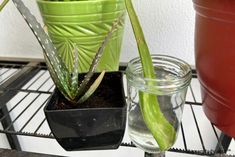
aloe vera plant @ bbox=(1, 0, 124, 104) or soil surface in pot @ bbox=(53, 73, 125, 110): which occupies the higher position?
aloe vera plant @ bbox=(1, 0, 124, 104)

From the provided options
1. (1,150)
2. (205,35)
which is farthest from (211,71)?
(1,150)

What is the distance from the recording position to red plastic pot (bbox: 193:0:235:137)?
217 millimetres

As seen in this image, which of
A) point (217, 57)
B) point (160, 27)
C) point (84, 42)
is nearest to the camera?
point (217, 57)

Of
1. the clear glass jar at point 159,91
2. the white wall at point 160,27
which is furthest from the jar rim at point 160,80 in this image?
the white wall at point 160,27

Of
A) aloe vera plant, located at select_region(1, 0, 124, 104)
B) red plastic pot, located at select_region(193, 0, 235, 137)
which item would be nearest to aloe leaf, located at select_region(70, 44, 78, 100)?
aloe vera plant, located at select_region(1, 0, 124, 104)

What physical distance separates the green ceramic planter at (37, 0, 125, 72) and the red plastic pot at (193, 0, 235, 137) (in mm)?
127

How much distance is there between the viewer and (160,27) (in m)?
0.46

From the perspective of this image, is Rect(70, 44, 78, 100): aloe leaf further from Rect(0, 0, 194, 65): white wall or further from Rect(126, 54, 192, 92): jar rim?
Rect(0, 0, 194, 65): white wall

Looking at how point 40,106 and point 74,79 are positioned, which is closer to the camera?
point 74,79

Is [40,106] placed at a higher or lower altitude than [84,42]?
lower

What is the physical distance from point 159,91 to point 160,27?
9.3 inches

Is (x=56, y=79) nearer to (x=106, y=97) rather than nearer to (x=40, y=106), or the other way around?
(x=106, y=97)

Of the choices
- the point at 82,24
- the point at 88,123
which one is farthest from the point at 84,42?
the point at 88,123

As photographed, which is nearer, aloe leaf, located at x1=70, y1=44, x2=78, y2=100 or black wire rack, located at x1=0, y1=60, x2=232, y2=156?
aloe leaf, located at x1=70, y1=44, x2=78, y2=100
